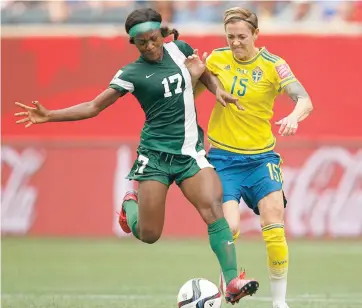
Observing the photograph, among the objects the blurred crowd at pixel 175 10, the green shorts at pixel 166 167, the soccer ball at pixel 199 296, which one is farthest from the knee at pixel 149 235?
the blurred crowd at pixel 175 10

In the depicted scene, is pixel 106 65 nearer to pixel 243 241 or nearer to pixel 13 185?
pixel 13 185

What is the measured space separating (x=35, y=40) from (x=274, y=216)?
487 inches

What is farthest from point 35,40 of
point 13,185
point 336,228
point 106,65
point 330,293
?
point 330,293

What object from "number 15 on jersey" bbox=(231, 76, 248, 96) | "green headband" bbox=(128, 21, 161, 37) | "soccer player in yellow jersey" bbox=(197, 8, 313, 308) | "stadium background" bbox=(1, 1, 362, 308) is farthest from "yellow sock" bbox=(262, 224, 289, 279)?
"stadium background" bbox=(1, 1, 362, 308)

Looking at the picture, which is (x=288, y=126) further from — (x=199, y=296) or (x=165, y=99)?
(x=199, y=296)

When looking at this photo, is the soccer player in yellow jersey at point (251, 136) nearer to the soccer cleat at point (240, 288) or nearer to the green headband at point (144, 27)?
the soccer cleat at point (240, 288)

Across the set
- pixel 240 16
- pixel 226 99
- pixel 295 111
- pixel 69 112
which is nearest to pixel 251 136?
pixel 226 99

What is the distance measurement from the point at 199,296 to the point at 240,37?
2297mm

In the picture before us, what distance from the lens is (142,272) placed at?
548 inches

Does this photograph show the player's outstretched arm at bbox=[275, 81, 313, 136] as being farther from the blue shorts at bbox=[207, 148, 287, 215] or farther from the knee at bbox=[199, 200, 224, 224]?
the knee at bbox=[199, 200, 224, 224]

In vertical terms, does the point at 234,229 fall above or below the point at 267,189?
below

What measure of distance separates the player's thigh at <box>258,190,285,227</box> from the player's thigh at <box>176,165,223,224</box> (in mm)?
504

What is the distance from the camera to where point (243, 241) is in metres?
18.3

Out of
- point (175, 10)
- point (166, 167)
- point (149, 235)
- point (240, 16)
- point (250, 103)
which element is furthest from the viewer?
point (175, 10)
